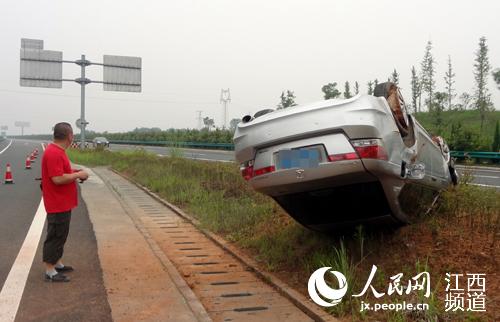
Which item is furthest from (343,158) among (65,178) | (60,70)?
(60,70)

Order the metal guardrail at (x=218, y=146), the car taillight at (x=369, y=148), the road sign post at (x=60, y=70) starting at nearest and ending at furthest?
1. the car taillight at (x=369, y=148)
2. the metal guardrail at (x=218, y=146)
3. the road sign post at (x=60, y=70)

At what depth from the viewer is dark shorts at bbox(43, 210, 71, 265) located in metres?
5.61

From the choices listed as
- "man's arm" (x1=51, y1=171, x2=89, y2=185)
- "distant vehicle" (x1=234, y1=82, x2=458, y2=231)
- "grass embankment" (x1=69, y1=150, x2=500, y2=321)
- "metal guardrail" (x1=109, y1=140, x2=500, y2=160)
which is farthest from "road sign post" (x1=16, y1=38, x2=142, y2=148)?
"distant vehicle" (x1=234, y1=82, x2=458, y2=231)

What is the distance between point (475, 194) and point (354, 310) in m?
2.81

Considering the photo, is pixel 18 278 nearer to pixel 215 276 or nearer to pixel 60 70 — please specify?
pixel 215 276

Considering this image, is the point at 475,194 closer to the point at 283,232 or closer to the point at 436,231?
the point at 436,231

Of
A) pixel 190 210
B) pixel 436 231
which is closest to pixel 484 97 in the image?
pixel 190 210

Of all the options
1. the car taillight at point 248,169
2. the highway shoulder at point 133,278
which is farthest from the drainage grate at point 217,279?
the car taillight at point 248,169

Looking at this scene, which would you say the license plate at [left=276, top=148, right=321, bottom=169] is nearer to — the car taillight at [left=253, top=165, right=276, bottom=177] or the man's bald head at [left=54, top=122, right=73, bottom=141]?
the car taillight at [left=253, top=165, right=276, bottom=177]

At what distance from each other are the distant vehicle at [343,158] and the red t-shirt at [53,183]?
82.8 inches

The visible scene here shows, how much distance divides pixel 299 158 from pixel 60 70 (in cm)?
3062

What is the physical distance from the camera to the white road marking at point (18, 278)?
461cm

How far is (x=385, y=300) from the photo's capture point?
14.7ft

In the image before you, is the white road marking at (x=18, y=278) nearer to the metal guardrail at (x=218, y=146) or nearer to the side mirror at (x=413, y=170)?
the side mirror at (x=413, y=170)
